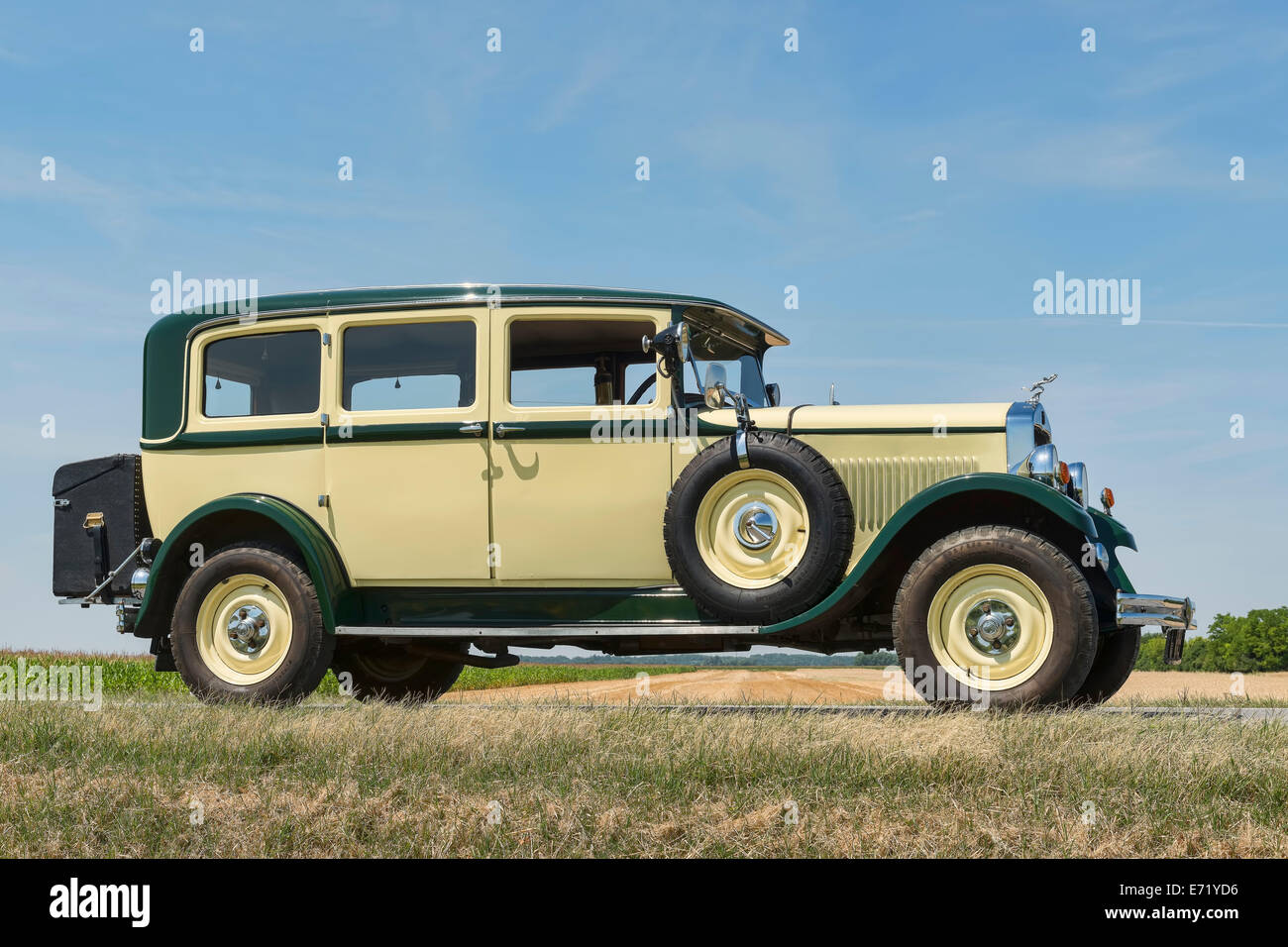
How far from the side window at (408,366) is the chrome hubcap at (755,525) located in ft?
6.28

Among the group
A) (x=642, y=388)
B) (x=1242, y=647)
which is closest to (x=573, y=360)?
(x=642, y=388)

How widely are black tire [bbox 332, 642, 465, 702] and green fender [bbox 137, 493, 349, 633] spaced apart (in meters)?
1.05

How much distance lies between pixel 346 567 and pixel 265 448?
1.00 meters

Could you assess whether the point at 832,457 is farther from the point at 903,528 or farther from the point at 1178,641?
the point at 1178,641

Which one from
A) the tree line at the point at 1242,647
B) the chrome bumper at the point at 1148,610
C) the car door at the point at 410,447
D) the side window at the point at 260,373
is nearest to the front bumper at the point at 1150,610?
the chrome bumper at the point at 1148,610

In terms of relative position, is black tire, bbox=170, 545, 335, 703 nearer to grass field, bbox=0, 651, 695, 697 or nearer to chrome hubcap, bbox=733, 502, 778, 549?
chrome hubcap, bbox=733, 502, 778, 549

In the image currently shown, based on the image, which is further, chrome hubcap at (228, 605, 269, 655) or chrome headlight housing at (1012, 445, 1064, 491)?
chrome hubcap at (228, 605, 269, 655)

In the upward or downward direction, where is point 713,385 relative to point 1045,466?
upward

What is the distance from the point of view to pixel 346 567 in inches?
299

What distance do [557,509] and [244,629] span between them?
7.46 ft

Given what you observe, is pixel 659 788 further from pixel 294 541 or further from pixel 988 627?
pixel 294 541

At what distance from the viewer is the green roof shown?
23.5 ft

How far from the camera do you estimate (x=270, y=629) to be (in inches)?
298
